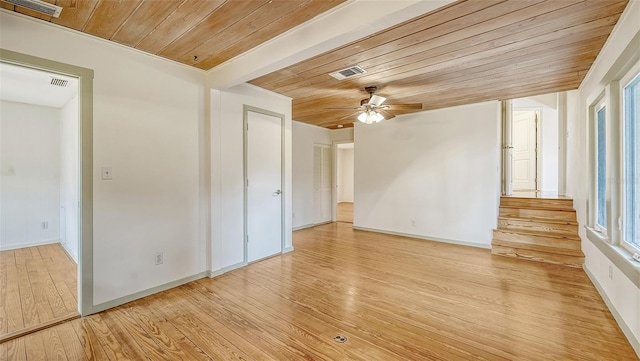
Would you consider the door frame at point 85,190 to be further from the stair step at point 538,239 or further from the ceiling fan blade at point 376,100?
the stair step at point 538,239

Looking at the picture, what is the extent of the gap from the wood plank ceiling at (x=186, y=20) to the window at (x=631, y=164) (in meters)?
2.51

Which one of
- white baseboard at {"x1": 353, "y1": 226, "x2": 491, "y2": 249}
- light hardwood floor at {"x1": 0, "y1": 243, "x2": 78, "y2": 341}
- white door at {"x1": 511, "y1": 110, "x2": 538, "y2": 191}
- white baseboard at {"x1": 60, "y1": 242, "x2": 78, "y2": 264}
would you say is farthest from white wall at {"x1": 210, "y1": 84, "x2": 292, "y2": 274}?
white door at {"x1": 511, "y1": 110, "x2": 538, "y2": 191}

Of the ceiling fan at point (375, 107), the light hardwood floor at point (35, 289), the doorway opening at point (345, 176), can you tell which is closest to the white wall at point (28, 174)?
the light hardwood floor at point (35, 289)

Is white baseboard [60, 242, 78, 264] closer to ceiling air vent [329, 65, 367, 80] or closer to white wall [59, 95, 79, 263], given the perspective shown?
white wall [59, 95, 79, 263]

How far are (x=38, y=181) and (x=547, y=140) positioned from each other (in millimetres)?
10369

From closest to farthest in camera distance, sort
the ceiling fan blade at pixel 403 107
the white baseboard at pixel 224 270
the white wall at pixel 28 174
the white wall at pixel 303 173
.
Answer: the white baseboard at pixel 224 270 < the ceiling fan blade at pixel 403 107 < the white wall at pixel 28 174 < the white wall at pixel 303 173

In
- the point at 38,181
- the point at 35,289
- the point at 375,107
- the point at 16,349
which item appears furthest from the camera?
the point at 38,181

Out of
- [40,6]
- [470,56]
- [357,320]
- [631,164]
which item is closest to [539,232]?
[631,164]

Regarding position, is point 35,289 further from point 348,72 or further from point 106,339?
point 348,72

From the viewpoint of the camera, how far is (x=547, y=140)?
6.54 meters

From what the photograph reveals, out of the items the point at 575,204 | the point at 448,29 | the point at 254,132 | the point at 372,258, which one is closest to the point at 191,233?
the point at 254,132

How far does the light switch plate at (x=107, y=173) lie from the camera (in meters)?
2.59

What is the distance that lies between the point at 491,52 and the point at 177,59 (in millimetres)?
3302

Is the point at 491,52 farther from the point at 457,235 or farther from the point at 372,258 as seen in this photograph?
the point at 457,235
